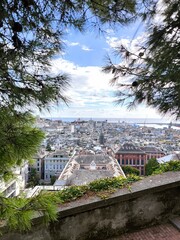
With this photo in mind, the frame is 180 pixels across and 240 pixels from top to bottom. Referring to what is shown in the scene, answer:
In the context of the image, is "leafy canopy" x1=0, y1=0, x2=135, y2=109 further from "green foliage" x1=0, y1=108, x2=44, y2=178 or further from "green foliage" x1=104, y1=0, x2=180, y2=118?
"green foliage" x1=104, y1=0, x2=180, y2=118

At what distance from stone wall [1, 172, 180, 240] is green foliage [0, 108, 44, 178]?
2.45 feet

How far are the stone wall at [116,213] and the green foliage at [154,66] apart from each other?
33.2 inches

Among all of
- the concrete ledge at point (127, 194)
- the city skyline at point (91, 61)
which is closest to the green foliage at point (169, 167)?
the concrete ledge at point (127, 194)

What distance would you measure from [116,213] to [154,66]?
1.40 metres

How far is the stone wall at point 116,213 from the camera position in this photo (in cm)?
185

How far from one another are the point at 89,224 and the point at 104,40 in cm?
164

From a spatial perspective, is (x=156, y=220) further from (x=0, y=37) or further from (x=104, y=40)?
(x=0, y=37)

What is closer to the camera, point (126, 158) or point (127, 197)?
point (127, 197)

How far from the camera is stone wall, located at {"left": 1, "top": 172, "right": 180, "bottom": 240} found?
185 cm

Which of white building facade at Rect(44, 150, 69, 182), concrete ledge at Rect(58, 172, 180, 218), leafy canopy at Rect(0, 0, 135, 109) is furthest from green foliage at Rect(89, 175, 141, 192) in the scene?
white building facade at Rect(44, 150, 69, 182)

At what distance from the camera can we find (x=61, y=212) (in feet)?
6.01

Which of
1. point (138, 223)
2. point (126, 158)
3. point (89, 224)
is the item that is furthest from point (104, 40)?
point (126, 158)

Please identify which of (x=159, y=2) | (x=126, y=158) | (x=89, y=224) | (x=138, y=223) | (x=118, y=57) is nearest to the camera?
(x=159, y=2)

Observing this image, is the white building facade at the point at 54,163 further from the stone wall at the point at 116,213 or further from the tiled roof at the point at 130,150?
the stone wall at the point at 116,213
